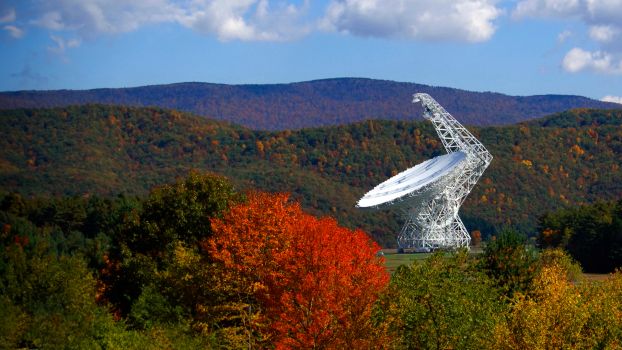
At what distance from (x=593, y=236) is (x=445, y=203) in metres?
14.3

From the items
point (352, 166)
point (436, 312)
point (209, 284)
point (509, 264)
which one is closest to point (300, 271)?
point (209, 284)

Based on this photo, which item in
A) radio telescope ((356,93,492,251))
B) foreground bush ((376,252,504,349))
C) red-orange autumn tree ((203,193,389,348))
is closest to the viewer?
foreground bush ((376,252,504,349))

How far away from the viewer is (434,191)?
90.2 metres

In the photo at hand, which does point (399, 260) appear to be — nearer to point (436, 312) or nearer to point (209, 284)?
point (209, 284)

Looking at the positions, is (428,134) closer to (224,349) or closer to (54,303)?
(54,303)

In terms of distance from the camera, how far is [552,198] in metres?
162

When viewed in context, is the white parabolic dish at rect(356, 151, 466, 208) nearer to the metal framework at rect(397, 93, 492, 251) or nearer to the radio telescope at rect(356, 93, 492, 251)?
the radio telescope at rect(356, 93, 492, 251)

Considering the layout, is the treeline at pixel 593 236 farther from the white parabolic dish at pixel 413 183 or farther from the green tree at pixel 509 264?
the green tree at pixel 509 264

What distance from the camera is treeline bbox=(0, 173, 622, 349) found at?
33062mm

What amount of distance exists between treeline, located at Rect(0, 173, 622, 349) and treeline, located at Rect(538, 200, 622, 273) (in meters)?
23.0

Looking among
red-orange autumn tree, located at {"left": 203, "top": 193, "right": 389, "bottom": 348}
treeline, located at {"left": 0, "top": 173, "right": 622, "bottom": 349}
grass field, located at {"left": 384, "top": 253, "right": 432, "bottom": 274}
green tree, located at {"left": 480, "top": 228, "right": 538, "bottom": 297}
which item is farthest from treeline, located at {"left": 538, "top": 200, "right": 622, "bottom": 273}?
red-orange autumn tree, located at {"left": 203, "top": 193, "right": 389, "bottom": 348}

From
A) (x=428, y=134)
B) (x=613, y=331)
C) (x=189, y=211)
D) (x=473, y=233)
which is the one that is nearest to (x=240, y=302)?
(x=189, y=211)

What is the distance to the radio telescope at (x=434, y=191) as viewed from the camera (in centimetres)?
8869

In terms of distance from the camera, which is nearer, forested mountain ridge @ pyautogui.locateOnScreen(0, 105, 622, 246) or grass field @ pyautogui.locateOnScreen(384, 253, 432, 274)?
grass field @ pyautogui.locateOnScreen(384, 253, 432, 274)
